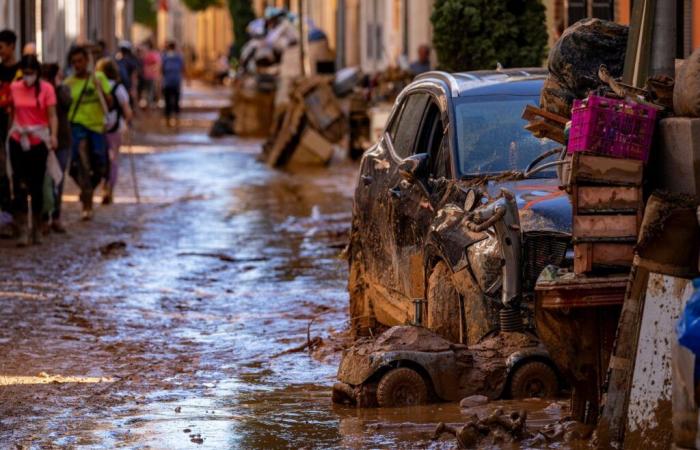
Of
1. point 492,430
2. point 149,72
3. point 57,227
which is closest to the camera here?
point 492,430

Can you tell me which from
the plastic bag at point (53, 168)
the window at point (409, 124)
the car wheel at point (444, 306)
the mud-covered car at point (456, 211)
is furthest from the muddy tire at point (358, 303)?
the plastic bag at point (53, 168)

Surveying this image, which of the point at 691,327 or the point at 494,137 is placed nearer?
the point at 691,327

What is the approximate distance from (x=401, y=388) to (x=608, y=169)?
1.90m

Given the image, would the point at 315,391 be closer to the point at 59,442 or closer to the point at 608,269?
the point at 59,442

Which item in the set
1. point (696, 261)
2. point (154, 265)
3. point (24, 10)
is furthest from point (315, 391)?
point (24, 10)

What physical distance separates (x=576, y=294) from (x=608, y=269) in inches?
9.2

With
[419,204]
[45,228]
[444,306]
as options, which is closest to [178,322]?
[419,204]

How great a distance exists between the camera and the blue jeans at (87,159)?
62.6 feet

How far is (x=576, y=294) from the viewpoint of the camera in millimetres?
6812

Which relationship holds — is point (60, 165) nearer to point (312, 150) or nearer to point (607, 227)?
point (607, 227)

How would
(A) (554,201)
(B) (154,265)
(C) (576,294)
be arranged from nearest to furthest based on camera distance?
(C) (576,294) < (A) (554,201) < (B) (154,265)

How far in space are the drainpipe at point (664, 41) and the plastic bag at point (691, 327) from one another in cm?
202

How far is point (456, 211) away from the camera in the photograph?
28.5ft

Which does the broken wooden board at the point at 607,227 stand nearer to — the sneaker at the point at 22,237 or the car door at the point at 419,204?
the car door at the point at 419,204
